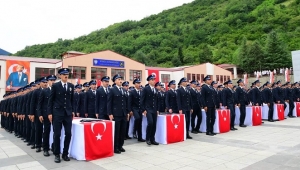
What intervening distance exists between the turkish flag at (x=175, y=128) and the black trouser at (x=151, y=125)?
34cm

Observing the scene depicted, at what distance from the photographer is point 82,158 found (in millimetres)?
4660

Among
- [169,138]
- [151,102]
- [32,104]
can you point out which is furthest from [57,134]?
[169,138]

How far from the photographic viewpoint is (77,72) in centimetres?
2570

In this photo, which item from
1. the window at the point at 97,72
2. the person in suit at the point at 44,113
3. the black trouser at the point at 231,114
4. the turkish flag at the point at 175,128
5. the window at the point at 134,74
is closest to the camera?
the person in suit at the point at 44,113

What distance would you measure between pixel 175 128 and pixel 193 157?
167cm

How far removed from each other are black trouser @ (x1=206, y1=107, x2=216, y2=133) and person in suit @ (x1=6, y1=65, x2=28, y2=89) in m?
21.0

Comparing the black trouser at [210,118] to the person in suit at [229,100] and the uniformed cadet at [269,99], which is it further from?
the uniformed cadet at [269,99]

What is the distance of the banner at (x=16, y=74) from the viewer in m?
22.4

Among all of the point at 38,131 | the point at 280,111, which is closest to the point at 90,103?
the point at 38,131

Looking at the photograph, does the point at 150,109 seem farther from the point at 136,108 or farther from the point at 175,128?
the point at 136,108

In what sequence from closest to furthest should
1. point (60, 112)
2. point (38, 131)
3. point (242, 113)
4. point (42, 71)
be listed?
point (60, 112), point (38, 131), point (242, 113), point (42, 71)

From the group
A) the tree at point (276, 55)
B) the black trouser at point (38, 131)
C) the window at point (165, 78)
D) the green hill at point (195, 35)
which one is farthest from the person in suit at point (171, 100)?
the green hill at point (195, 35)

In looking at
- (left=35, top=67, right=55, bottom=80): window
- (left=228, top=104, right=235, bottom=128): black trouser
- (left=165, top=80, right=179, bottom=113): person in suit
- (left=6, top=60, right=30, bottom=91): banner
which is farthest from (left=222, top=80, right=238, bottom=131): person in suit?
(left=35, top=67, right=55, bottom=80): window

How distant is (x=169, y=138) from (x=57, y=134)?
2.79 m
